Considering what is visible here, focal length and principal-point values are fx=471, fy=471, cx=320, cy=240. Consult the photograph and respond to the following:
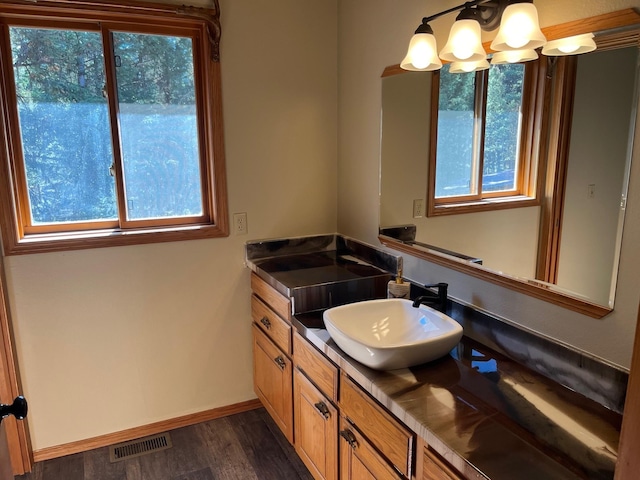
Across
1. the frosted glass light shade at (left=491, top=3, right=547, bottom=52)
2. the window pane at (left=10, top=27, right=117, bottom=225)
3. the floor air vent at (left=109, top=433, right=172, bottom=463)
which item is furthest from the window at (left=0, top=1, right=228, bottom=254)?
the frosted glass light shade at (left=491, top=3, right=547, bottom=52)

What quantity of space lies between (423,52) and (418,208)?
2.06 feet

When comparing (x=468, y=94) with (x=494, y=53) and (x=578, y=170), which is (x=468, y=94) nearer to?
(x=494, y=53)

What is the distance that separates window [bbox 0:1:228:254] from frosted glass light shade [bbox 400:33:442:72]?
1.04 m

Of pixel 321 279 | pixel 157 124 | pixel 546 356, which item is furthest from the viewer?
pixel 157 124

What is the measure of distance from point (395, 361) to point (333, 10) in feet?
6.34

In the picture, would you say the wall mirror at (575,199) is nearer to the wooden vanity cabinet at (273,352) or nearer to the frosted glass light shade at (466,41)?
the frosted glass light shade at (466,41)

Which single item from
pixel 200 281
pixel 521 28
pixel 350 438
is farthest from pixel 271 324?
pixel 521 28

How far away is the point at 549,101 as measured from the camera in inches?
55.6

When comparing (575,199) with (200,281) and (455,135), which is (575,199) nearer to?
(455,135)

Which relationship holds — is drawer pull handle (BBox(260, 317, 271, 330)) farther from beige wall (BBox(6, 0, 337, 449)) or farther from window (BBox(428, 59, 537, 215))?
window (BBox(428, 59, 537, 215))

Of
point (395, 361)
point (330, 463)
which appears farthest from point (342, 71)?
point (330, 463)

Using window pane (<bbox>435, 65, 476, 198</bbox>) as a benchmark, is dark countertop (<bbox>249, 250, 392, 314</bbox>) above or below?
below

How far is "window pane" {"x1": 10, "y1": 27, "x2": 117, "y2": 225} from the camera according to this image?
6.93ft

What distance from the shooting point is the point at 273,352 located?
2301 mm
